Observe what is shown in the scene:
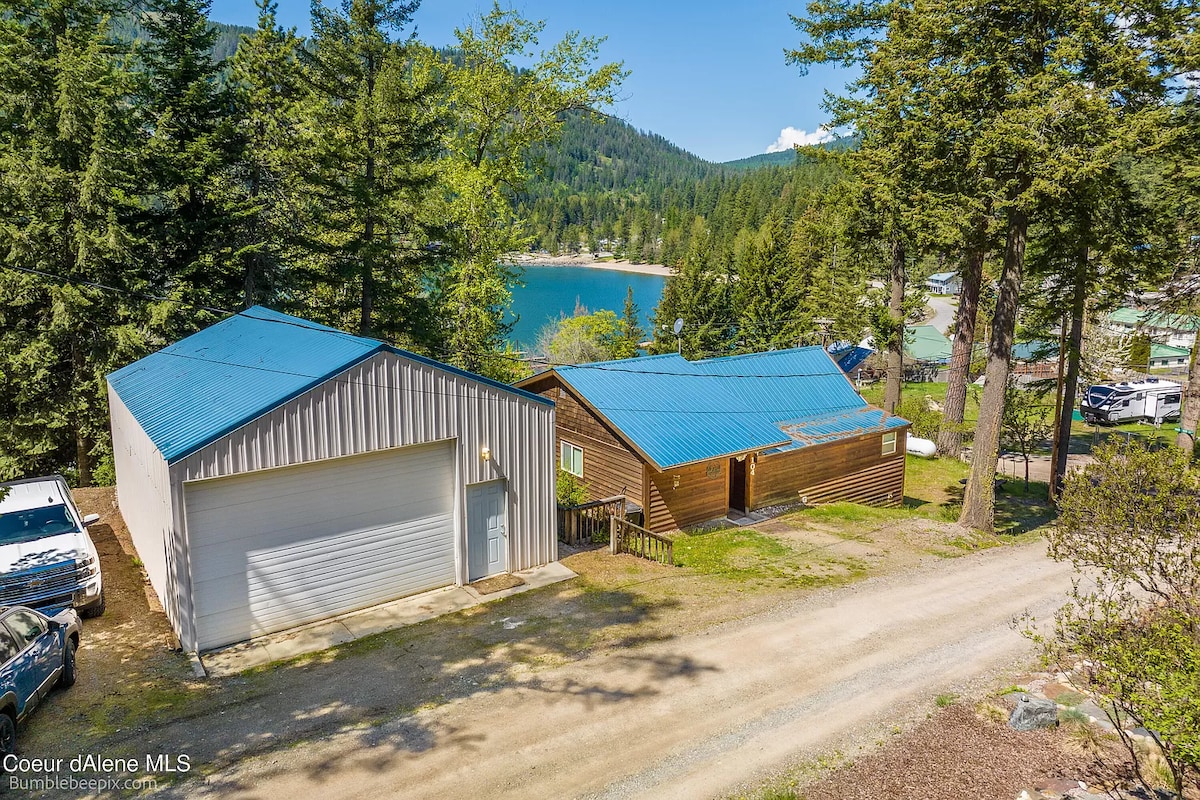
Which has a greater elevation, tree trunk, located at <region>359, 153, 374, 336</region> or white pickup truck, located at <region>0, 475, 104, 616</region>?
tree trunk, located at <region>359, 153, 374, 336</region>

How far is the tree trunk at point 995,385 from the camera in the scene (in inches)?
714

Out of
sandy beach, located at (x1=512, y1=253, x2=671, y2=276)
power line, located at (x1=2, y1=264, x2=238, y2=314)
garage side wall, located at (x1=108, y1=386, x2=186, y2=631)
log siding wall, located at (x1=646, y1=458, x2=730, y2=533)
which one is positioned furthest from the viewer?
sandy beach, located at (x1=512, y1=253, x2=671, y2=276)

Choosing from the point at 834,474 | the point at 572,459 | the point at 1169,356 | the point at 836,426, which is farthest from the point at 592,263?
the point at 572,459

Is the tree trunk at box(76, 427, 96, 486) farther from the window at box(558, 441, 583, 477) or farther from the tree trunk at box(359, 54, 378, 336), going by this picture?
the window at box(558, 441, 583, 477)

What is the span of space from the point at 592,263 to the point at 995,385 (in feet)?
470

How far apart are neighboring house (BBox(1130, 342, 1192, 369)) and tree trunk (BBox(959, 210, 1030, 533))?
1575 inches

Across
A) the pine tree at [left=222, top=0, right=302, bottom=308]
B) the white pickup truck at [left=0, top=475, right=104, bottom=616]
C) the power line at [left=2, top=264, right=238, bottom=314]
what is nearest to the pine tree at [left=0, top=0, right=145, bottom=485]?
the power line at [left=2, top=264, right=238, bottom=314]

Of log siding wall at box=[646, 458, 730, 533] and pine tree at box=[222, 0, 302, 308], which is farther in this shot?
pine tree at box=[222, 0, 302, 308]

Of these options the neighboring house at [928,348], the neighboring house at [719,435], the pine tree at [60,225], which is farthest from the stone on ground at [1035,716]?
the neighboring house at [928,348]

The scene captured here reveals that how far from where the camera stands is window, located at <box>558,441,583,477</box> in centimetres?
1997

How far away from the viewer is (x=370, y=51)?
23688 mm

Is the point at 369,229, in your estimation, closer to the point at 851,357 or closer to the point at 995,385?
the point at 995,385

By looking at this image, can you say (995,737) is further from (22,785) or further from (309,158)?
(309,158)

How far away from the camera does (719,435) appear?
18828 mm
